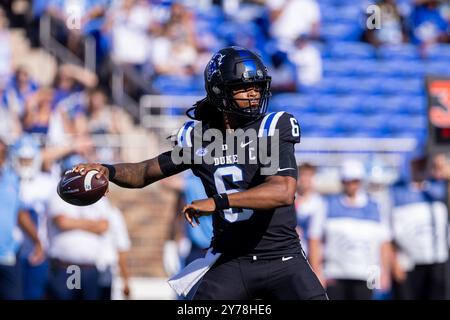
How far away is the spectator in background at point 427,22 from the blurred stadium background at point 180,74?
0.06 feet

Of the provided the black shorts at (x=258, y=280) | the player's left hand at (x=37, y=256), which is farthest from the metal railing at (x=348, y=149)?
the black shorts at (x=258, y=280)

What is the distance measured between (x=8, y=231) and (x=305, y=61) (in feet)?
19.2

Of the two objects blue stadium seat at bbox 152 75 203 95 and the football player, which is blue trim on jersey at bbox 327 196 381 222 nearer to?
the football player

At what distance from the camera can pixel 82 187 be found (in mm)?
4848

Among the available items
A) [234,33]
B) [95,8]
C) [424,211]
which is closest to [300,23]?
[234,33]

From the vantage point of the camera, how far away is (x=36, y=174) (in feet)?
30.4

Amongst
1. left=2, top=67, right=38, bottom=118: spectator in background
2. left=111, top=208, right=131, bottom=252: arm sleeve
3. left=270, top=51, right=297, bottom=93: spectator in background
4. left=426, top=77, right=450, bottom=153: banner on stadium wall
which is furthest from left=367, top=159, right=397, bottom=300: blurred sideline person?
left=2, top=67, right=38, bottom=118: spectator in background

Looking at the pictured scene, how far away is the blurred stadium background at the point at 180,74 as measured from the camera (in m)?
11.1

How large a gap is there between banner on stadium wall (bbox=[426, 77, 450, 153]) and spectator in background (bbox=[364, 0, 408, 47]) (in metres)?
5.27

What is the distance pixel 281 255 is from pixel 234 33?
860 cm

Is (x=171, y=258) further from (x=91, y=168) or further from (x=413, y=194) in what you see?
(x=91, y=168)

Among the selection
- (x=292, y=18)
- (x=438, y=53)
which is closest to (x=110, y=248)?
(x=292, y=18)

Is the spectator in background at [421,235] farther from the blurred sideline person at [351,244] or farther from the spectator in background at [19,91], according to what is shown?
the spectator in background at [19,91]

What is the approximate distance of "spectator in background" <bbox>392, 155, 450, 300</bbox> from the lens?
8742 millimetres
